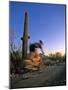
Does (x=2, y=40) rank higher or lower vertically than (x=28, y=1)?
lower

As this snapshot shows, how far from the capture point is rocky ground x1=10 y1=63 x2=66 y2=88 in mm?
2336

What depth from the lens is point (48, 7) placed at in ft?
8.05

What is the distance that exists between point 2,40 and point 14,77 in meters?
0.41

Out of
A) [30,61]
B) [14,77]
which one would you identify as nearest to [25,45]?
[30,61]

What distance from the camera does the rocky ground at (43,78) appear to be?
2.34m

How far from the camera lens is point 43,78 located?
2.40 m

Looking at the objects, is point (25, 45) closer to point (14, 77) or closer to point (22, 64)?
point (22, 64)

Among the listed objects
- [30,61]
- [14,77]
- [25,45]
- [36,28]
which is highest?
[36,28]

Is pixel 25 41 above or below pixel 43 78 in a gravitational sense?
above

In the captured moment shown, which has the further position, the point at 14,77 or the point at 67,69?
the point at 67,69

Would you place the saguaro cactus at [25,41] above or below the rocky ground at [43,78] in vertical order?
above

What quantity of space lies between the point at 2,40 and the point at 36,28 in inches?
15.5

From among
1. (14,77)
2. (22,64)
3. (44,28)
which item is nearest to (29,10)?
(44,28)

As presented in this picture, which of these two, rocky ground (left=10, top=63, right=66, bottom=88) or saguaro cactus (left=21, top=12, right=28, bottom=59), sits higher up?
saguaro cactus (left=21, top=12, right=28, bottom=59)
